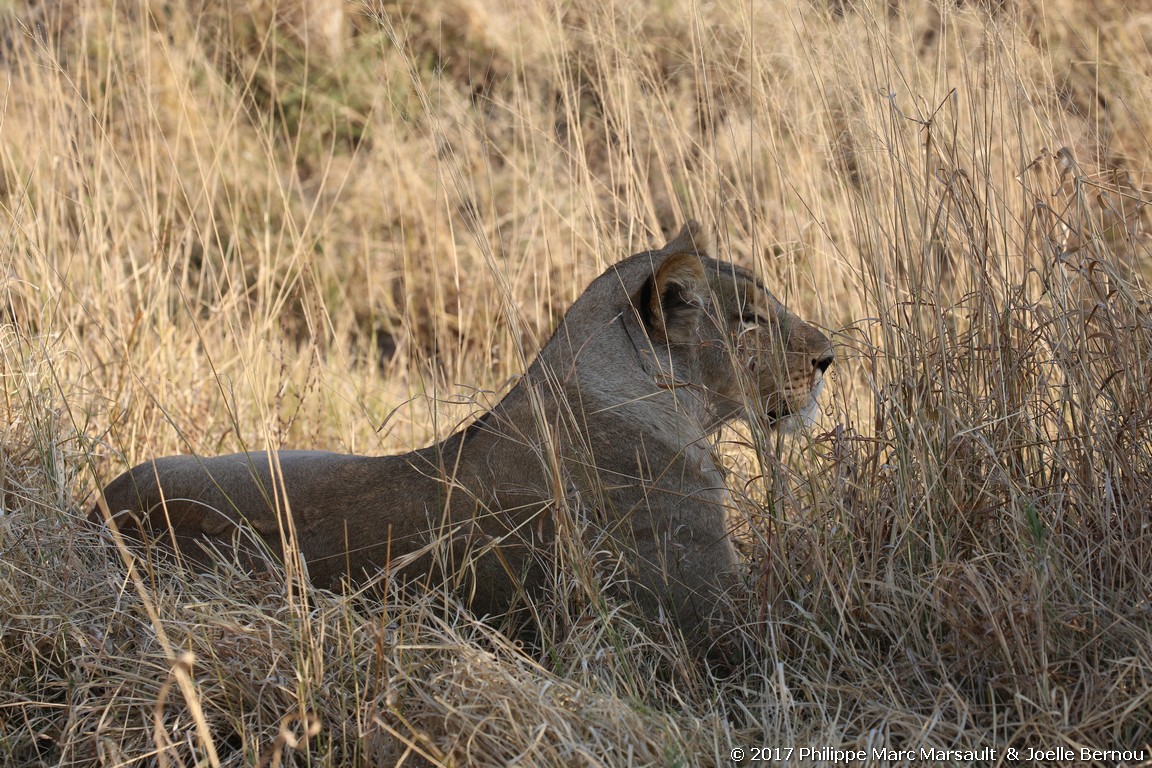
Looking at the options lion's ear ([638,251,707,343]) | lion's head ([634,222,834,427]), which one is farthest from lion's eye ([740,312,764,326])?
lion's ear ([638,251,707,343])

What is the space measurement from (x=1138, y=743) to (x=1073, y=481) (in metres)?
0.66

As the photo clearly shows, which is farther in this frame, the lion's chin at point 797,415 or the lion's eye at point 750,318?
the lion's eye at point 750,318

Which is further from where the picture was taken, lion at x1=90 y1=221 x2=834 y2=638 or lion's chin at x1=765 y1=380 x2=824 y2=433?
lion's chin at x1=765 y1=380 x2=824 y2=433

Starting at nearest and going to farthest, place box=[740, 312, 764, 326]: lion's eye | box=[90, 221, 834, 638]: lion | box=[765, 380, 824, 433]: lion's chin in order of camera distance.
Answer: box=[90, 221, 834, 638]: lion, box=[765, 380, 824, 433]: lion's chin, box=[740, 312, 764, 326]: lion's eye

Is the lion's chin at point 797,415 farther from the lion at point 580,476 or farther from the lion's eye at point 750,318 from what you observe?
the lion's eye at point 750,318

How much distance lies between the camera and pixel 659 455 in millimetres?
2920

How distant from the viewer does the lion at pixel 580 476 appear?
8.94ft

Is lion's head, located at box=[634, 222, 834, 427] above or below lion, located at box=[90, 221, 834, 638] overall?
above

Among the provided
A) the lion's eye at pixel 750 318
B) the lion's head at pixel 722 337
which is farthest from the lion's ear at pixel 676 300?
the lion's eye at pixel 750 318

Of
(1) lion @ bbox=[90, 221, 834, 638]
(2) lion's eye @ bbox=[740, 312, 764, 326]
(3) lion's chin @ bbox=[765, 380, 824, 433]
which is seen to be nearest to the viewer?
(1) lion @ bbox=[90, 221, 834, 638]

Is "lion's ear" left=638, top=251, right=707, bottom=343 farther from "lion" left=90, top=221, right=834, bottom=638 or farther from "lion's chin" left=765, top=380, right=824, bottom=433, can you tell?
"lion's chin" left=765, top=380, right=824, bottom=433

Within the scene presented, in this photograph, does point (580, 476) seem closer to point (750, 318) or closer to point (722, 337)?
point (722, 337)

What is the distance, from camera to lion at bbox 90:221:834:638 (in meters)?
2.72

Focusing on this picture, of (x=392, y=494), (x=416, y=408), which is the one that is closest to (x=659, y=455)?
(x=392, y=494)
